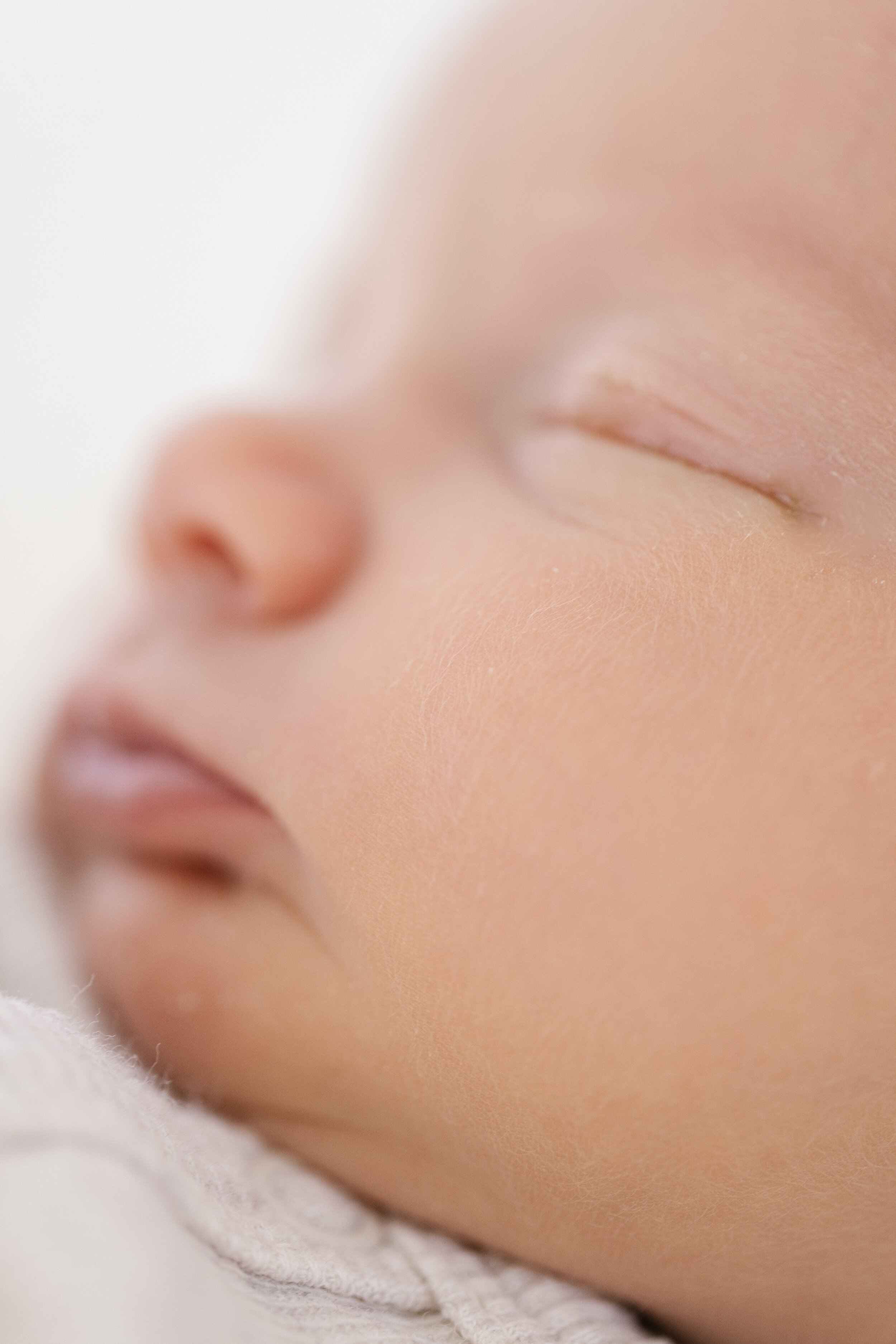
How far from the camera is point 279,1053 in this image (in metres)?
0.59

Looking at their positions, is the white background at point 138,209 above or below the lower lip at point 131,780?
above

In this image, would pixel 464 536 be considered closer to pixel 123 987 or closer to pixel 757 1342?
pixel 123 987

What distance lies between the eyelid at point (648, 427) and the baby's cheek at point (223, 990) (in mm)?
291

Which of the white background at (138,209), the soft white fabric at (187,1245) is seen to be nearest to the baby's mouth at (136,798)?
the soft white fabric at (187,1245)

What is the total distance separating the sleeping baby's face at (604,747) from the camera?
1.70ft

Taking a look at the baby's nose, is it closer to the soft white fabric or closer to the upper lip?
the upper lip

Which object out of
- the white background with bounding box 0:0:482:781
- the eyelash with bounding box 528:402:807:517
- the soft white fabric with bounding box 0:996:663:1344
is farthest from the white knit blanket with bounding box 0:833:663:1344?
the white background with bounding box 0:0:482:781

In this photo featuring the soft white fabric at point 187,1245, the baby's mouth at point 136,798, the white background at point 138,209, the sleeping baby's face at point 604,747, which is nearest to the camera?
the soft white fabric at point 187,1245

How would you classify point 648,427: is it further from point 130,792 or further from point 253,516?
point 130,792

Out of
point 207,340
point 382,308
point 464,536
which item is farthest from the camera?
point 207,340

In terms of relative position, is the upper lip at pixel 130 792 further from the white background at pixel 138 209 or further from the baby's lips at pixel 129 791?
the white background at pixel 138 209

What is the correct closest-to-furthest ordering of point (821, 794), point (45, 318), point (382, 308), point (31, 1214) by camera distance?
point (31, 1214) < point (821, 794) < point (382, 308) < point (45, 318)

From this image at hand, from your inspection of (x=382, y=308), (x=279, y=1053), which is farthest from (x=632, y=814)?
(x=382, y=308)

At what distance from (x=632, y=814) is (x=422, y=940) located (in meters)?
0.11
